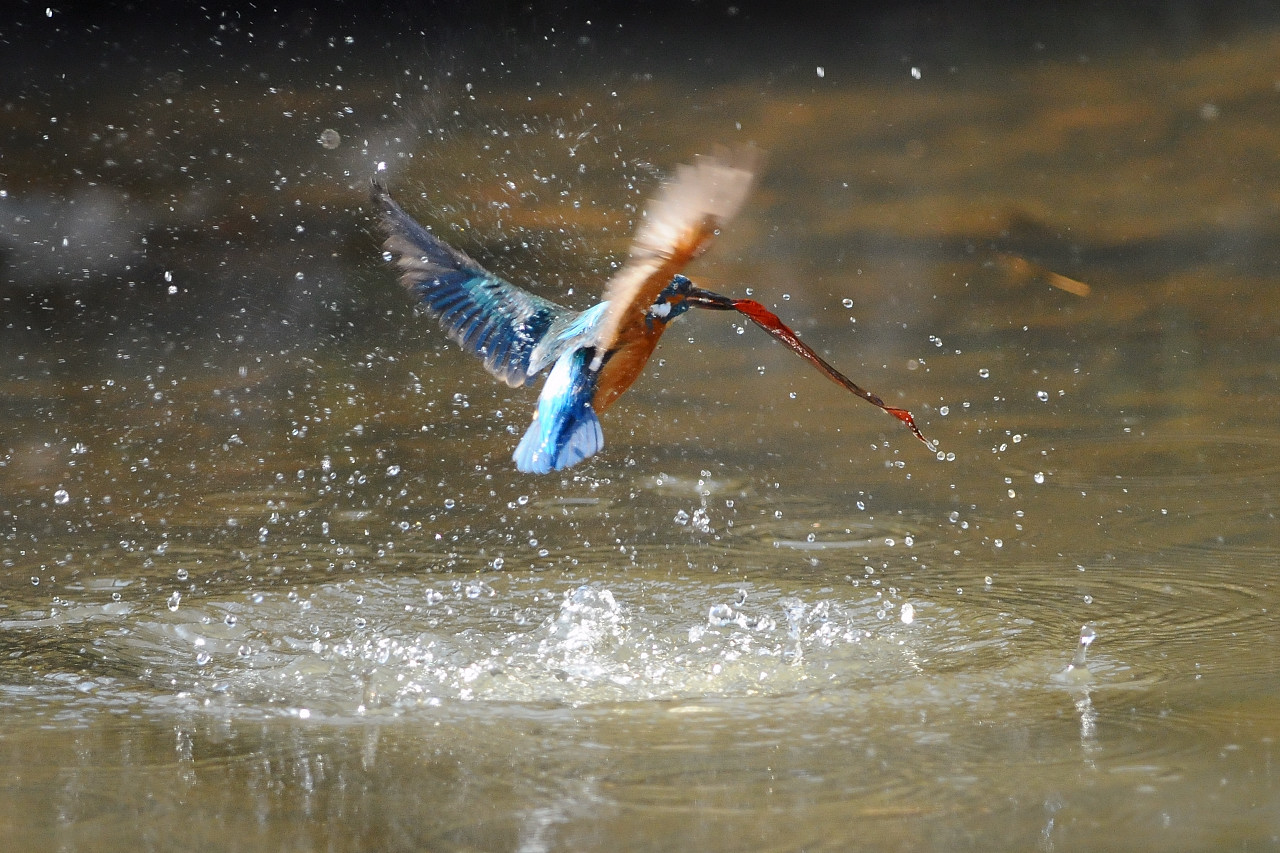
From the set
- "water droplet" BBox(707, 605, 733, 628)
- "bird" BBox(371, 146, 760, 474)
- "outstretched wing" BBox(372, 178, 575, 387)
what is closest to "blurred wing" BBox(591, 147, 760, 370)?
"bird" BBox(371, 146, 760, 474)

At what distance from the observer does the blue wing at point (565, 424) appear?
5.84ft

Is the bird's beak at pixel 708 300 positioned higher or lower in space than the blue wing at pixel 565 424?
higher

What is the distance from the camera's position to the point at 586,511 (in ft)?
8.85

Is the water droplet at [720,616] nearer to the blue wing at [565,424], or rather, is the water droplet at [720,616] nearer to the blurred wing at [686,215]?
the blue wing at [565,424]

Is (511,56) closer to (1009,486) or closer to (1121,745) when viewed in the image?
(1009,486)

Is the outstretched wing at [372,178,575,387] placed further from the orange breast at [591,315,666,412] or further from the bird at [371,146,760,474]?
the orange breast at [591,315,666,412]

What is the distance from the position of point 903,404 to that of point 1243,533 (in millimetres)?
954

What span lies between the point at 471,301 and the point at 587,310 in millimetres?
215

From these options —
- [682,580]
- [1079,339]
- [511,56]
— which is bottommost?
[682,580]

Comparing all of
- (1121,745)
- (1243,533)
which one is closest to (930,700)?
(1121,745)

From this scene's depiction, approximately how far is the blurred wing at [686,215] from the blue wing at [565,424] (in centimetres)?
22

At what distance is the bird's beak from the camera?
1772 millimetres

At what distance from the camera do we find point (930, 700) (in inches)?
67.0

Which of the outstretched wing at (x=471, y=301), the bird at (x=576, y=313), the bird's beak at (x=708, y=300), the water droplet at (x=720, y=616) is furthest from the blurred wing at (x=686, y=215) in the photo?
the water droplet at (x=720, y=616)
